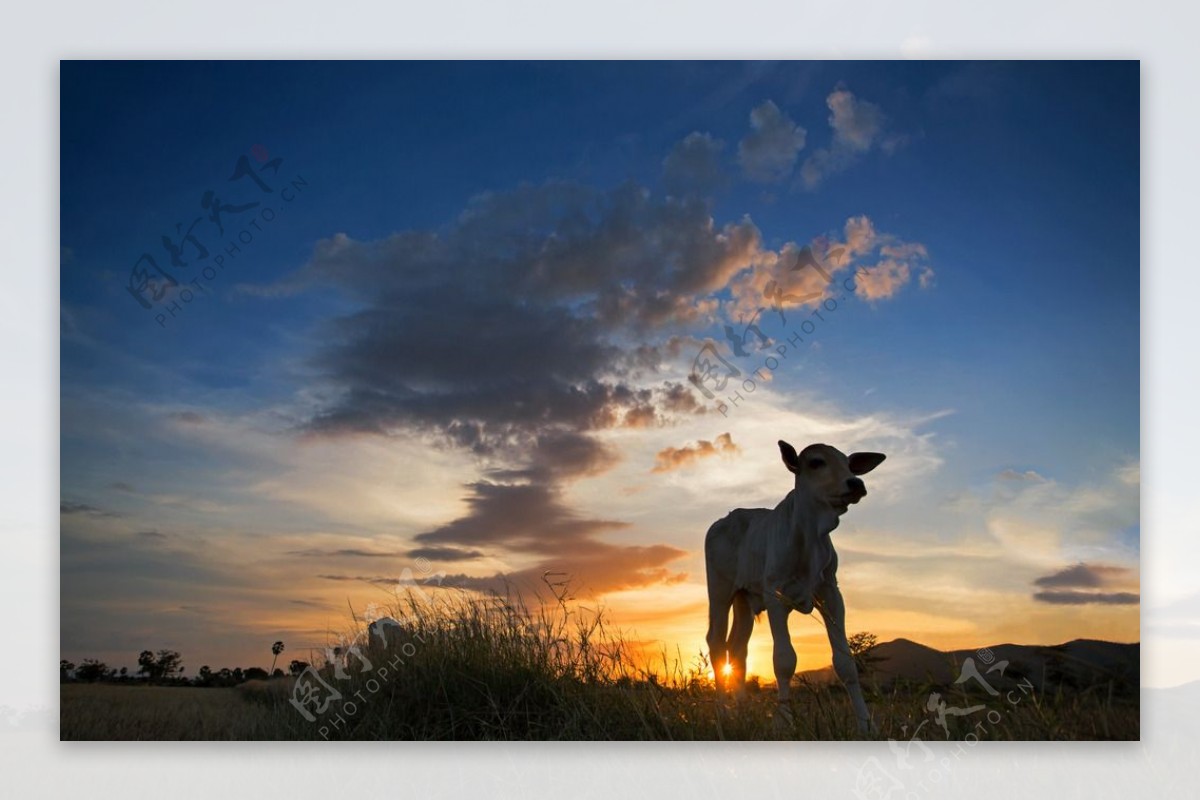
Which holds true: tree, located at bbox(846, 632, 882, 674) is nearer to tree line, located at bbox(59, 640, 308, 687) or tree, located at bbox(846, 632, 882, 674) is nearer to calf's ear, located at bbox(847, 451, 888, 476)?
calf's ear, located at bbox(847, 451, 888, 476)

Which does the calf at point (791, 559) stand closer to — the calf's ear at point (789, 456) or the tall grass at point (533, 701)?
the calf's ear at point (789, 456)

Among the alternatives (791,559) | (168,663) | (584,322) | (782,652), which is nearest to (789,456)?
(791,559)

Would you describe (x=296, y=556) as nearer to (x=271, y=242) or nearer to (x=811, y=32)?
(x=271, y=242)

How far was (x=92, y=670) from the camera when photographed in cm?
651

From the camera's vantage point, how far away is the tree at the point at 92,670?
21.3ft

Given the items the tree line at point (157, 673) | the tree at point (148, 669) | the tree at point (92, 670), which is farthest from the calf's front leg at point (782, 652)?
the tree at point (92, 670)

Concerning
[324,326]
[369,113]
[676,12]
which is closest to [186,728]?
[324,326]

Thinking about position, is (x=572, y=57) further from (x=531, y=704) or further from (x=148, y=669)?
(x=148, y=669)

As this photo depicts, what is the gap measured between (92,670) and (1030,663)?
4799 mm

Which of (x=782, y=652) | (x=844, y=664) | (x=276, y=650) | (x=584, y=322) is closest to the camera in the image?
(x=844, y=664)

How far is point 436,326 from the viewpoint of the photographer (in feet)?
22.1

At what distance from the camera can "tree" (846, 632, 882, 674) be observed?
6410 mm

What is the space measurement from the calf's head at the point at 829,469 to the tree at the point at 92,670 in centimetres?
366

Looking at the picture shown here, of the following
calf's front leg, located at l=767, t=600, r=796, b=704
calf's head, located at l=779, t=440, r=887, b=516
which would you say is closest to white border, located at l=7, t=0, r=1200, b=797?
calf's front leg, located at l=767, t=600, r=796, b=704
